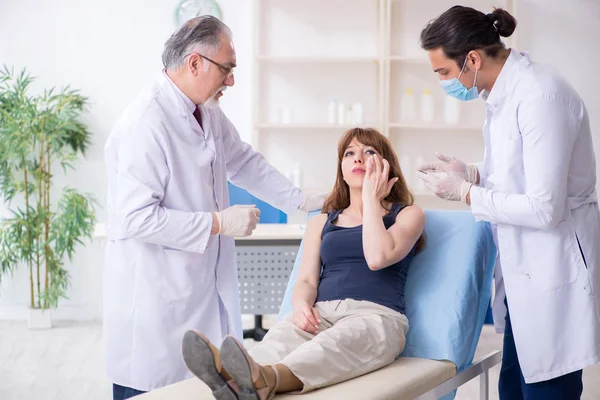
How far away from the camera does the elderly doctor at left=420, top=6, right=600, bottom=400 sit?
5.82ft

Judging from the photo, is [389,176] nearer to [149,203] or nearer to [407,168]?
[149,203]

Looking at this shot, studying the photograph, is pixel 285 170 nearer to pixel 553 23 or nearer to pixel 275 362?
pixel 553 23

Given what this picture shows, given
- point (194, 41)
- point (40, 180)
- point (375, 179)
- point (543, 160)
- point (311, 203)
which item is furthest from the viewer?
point (40, 180)

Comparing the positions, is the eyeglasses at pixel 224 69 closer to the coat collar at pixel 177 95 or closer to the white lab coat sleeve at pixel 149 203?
the coat collar at pixel 177 95

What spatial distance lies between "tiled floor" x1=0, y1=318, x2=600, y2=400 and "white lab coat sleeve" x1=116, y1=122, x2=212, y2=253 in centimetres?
145

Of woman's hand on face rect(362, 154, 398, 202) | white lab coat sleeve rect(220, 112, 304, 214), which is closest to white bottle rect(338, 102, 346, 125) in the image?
white lab coat sleeve rect(220, 112, 304, 214)

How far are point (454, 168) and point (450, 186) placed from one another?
22 cm

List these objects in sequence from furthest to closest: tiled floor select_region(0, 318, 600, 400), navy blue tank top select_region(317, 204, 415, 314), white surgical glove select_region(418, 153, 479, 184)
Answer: tiled floor select_region(0, 318, 600, 400)
white surgical glove select_region(418, 153, 479, 184)
navy blue tank top select_region(317, 204, 415, 314)

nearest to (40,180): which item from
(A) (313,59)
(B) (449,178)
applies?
(A) (313,59)

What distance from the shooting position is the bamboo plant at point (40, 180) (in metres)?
4.22

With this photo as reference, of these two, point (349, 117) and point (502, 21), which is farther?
point (349, 117)

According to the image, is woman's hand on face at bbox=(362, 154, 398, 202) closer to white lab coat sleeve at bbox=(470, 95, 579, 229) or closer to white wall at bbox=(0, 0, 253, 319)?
white lab coat sleeve at bbox=(470, 95, 579, 229)

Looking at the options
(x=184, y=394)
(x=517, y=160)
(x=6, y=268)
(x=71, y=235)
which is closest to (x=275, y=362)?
(x=184, y=394)

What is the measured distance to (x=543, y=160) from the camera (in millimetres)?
1758
